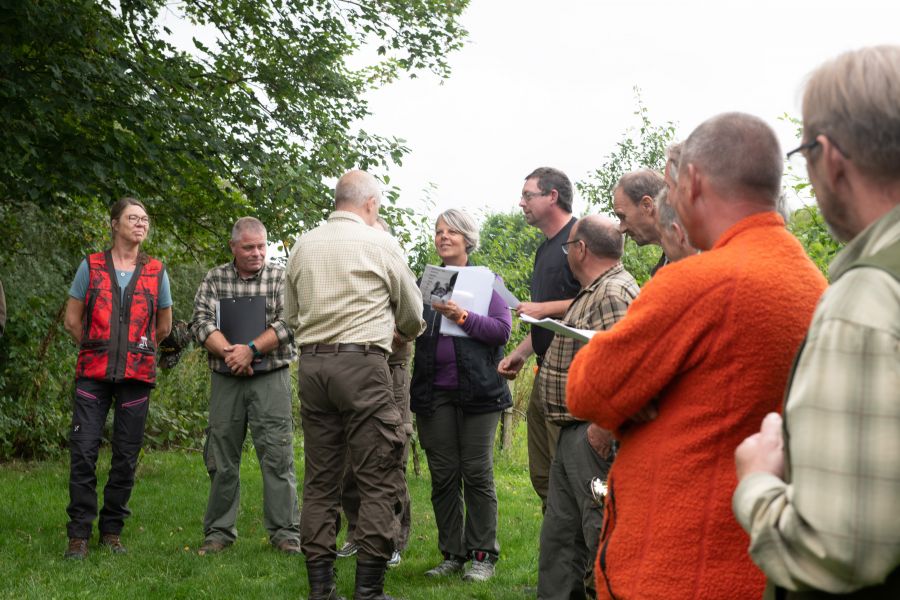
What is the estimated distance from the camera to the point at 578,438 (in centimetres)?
429

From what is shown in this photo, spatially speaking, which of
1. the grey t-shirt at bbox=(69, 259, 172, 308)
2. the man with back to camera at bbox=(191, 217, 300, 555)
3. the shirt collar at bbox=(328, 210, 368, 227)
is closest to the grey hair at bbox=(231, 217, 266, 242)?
the man with back to camera at bbox=(191, 217, 300, 555)

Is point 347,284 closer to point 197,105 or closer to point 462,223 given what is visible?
point 462,223

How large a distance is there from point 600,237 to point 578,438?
36.5 inches

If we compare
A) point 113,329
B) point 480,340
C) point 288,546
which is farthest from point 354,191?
point 288,546

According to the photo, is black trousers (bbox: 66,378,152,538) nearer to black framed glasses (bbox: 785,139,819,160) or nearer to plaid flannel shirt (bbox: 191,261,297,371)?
plaid flannel shirt (bbox: 191,261,297,371)

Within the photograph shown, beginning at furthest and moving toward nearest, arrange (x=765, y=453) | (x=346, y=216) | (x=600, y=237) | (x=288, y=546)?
(x=288, y=546) → (x=346, y=216) → (x=600, y=237) → (x=765, y=453)

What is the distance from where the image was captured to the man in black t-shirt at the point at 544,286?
5.24 meters

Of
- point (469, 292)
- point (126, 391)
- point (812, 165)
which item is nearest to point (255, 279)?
point (126, 391)

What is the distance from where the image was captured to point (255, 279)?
6.84 m

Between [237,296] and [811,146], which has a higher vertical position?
[811,146]

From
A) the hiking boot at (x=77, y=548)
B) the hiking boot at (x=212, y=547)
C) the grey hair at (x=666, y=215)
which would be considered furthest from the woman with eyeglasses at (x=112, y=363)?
the grey hair at (x=666, y=215)

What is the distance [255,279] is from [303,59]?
481 centimetres

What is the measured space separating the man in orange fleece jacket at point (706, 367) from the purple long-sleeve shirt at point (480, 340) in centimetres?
368

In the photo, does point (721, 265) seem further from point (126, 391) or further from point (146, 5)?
point (146, 5)
